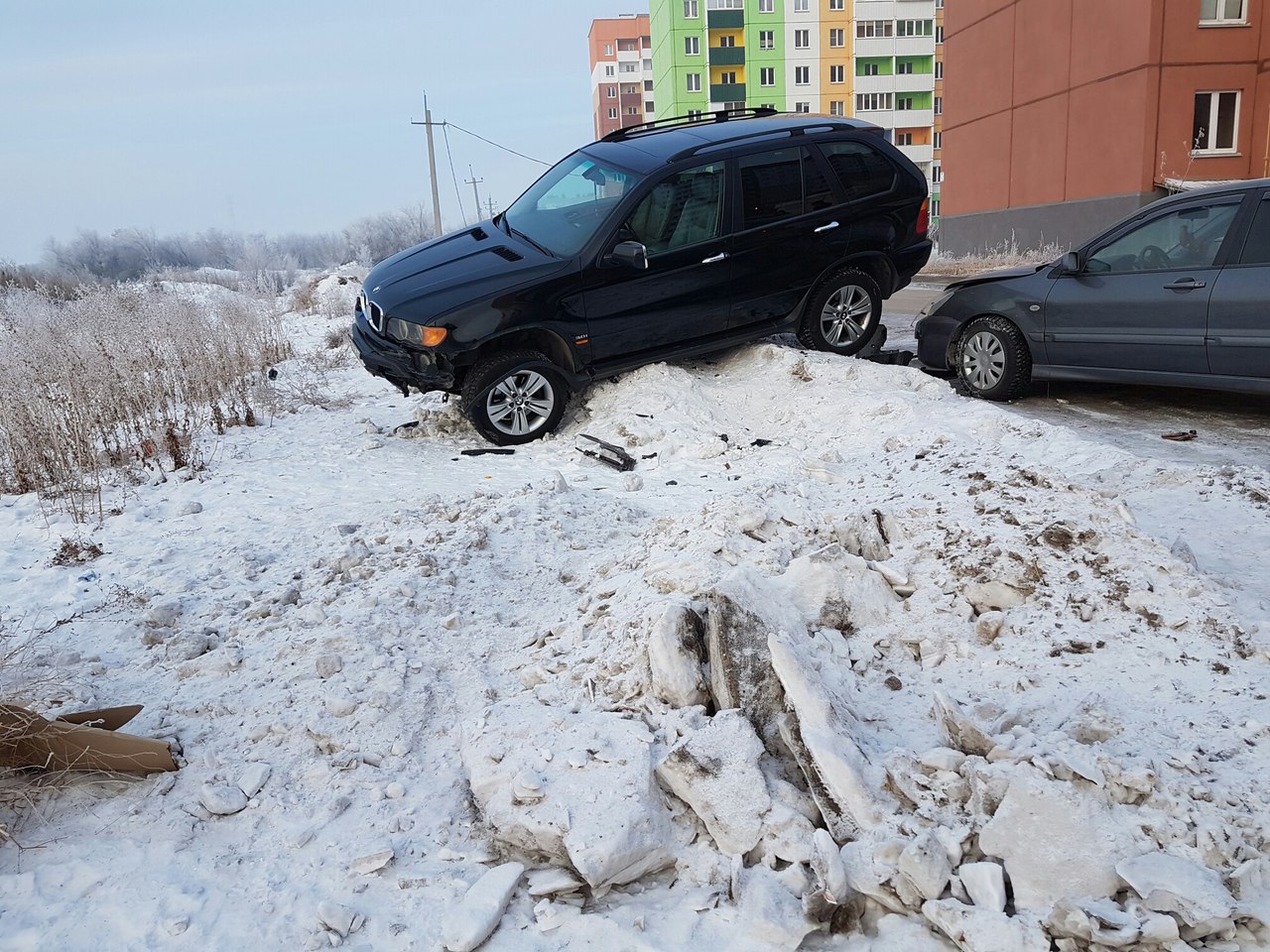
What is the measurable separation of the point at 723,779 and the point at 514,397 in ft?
16.1

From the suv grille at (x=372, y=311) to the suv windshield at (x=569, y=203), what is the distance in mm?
1476

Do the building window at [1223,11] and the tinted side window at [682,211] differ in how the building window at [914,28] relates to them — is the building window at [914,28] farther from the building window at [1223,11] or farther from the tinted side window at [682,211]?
the tinted side window at [682,211]

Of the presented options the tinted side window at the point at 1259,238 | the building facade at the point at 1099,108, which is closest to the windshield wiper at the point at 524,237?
the tinted side window at the point at 1259,238

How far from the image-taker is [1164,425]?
7.06 metres

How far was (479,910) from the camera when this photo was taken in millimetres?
2621

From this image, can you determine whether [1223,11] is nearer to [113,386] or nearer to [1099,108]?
[1099,108]

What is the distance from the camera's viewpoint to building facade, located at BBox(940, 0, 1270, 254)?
2288cm

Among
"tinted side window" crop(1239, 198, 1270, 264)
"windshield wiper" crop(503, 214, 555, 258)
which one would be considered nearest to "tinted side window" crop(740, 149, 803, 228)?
"windshield wiper" crop(503, 214, 555, 258)

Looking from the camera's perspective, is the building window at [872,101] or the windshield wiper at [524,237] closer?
the windshield wiper at [524,237]

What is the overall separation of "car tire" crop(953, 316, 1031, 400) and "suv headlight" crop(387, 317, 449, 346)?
14.9ft

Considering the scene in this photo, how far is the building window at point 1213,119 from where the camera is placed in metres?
23.2

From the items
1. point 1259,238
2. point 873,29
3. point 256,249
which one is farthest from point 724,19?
point 1259,238

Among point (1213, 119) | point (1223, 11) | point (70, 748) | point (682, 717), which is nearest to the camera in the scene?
point (70, 748)

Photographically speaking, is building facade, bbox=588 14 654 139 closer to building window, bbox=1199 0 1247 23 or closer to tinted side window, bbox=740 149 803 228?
building window, bbox=1199 0 1247 23
